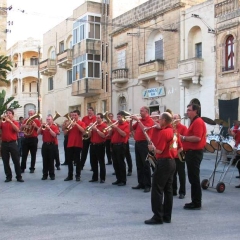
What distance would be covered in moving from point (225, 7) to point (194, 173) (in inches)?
688

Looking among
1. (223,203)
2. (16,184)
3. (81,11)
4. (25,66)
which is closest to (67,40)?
(81,11)

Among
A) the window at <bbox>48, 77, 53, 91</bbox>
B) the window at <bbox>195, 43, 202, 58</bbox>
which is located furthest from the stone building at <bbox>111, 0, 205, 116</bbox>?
the window at <bbox>48, 77, 53, 91</bbox>

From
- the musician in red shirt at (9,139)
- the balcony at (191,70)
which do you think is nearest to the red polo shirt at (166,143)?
the musician in red shirt at (9,139)

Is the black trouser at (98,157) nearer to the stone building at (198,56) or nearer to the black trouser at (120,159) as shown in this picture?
the black trouser at (120,159)

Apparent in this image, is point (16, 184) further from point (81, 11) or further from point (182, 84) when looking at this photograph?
point (81, 11)

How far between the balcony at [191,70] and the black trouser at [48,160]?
14.9 metres

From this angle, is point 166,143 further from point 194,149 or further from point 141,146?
point 141,146

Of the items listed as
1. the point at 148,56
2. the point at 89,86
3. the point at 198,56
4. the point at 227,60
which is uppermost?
the point at 148,56

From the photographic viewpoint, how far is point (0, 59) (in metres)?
22.4

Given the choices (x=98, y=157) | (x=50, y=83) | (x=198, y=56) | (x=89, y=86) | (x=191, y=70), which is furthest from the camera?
(x=50, y=83)

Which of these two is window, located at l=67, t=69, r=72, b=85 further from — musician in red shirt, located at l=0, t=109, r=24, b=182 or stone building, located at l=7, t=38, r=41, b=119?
musician in red shirt, located at l=0, t=109, r=24, b=182

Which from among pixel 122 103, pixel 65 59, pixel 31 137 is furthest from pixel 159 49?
pixel 31 137

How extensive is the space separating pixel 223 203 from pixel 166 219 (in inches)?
82.5

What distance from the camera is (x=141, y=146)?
948 centimetres
